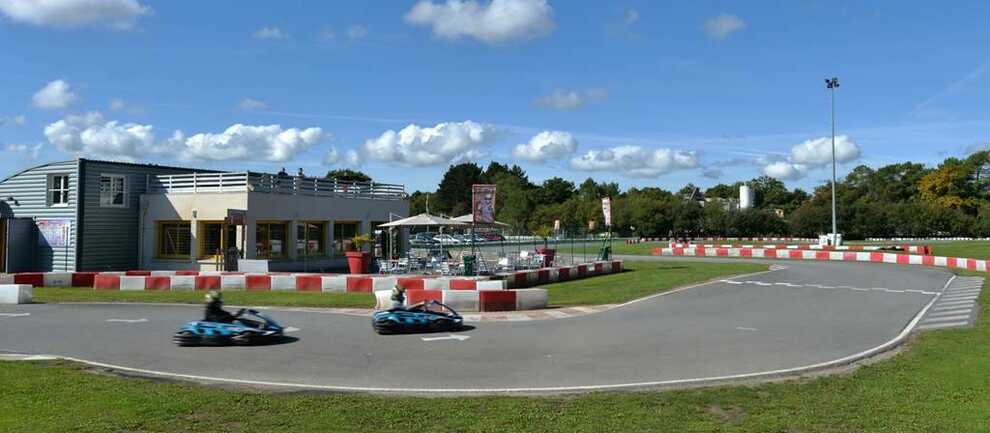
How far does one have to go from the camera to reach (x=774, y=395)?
10102 mm

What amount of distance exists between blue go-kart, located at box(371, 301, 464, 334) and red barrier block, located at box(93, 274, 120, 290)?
14005 mm

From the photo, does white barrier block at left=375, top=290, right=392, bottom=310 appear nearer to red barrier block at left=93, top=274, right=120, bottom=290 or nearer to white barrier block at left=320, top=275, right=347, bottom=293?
white barrier block at left=320, top=275, right=347, bottom=293

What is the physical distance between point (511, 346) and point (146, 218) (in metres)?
25.9

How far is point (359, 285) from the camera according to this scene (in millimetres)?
25078

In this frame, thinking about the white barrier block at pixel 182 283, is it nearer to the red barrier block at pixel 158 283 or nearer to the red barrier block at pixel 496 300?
the red barrier block at pixel 158 283

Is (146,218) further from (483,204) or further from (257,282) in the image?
(483,204)

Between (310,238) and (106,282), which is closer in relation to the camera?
(106,282)

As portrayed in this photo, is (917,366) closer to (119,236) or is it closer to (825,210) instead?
(119,236)

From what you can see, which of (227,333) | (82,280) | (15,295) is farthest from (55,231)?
(227,333)

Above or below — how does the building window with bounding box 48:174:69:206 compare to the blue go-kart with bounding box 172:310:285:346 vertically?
above

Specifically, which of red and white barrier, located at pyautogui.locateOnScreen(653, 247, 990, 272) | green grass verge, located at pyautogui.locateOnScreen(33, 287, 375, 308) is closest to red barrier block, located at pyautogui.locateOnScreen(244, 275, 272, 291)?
green grass verge, located at pyautogui.locateOnScreen(33, 287, 375, 308)

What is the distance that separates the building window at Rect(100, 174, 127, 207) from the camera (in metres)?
33.4

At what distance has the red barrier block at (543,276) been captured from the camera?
95.2ft

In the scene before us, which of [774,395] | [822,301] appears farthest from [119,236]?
[774,395]
